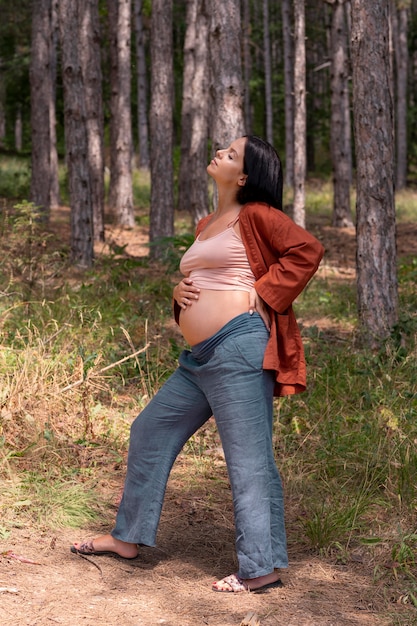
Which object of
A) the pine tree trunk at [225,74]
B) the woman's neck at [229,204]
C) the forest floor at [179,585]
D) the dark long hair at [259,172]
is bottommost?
the forest floor at [179,585]

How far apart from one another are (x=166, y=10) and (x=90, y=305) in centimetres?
769

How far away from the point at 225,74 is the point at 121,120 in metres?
11.3

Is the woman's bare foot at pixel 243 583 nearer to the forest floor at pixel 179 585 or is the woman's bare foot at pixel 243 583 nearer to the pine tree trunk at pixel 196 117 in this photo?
the forest floor at pixel 179 585

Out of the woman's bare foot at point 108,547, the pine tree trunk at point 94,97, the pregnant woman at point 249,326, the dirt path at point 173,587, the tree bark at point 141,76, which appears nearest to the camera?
the dirt path at point 173,587

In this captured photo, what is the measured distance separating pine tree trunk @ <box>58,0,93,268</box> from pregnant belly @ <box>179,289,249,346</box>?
7.48 m

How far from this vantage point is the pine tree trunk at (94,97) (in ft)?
50.9

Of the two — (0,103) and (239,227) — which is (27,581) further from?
(0,103)

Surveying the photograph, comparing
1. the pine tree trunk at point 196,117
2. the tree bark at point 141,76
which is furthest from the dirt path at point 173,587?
the tree bark at point 141,76

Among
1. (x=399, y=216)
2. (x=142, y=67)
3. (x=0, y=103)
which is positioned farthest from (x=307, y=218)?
(x=0, y=103)

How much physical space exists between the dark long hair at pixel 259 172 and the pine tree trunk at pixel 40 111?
13.8 metres

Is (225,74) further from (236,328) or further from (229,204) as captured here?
(236,328)

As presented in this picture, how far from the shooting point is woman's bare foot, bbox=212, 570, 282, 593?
13.9ft

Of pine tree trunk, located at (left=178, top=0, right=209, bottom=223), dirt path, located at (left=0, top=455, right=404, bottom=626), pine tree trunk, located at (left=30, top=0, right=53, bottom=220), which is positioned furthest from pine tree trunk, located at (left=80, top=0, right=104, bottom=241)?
dirt path, located at (left=0, top=455, right=404, bottom=626)

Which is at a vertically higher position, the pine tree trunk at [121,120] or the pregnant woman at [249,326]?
the pine tree trunk at [121,120]
